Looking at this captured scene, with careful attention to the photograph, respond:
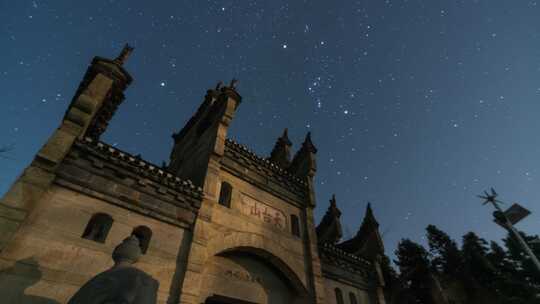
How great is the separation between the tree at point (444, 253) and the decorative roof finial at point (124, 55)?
3442cm

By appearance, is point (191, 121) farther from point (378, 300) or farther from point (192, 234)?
point (378, 300)

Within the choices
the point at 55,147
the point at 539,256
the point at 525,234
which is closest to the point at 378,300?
the point at 55,147

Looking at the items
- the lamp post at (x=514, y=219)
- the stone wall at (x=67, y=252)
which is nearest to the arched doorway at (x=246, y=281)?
the stone wall at (x=67, y=252)

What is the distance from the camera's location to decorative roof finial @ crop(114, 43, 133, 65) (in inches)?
392

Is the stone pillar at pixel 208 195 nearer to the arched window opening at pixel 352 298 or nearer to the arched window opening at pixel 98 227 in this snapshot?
the arched window opening at pixel 98 227

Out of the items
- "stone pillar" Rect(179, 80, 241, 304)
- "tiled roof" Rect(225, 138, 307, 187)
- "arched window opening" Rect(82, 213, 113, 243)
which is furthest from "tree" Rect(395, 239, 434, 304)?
"arched window opening" Rect(82, 213, 113, 243)

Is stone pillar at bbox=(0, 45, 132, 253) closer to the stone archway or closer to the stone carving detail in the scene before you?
the stone archway

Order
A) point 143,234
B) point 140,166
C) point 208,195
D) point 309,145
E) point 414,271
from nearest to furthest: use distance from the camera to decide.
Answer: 1. point 143,234
2. point 140,166
3. point 208,195
4. point 309,145
5. point 414,271

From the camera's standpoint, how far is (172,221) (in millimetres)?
8812

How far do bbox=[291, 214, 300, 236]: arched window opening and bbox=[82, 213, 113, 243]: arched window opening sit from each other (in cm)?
786

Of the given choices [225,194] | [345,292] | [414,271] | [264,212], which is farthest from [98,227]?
[414,271]

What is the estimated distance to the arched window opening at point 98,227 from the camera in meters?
7.51

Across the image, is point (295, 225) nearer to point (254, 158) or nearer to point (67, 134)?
point (254, 158)

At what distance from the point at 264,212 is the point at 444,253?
29.1 metres
